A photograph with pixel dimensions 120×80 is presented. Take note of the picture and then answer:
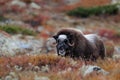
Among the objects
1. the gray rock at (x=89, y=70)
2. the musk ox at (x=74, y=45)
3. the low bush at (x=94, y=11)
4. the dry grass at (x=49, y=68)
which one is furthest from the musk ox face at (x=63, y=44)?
the low bush at (x=94, y=11)

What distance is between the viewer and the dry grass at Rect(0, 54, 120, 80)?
8992mm

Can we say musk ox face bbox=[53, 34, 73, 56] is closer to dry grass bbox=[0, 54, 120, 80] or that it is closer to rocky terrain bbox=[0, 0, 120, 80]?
rocky terrain bbox=[0, 0, 120, 80]

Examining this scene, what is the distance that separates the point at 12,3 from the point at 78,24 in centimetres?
670

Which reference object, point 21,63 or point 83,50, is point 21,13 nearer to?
point 83,50

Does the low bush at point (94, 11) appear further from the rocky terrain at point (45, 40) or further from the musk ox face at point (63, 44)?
the musk ox face at point (63, 44)

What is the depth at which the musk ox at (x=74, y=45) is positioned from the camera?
40.2 ft

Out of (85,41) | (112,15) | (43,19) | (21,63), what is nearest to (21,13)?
(43,19)

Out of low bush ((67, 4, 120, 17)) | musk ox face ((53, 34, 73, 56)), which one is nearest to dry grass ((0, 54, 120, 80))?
musk ox face ((53, 34, 73, 56))

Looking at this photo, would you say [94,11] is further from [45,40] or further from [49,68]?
[49,68]

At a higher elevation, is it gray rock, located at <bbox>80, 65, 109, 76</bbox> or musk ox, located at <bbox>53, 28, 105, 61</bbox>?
gray rock, located at <bbox>80, 65, 109, 76</bbox>

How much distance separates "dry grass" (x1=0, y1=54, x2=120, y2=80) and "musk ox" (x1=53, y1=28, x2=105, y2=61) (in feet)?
4.35

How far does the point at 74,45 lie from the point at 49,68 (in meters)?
2.48

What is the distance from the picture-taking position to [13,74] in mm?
9125

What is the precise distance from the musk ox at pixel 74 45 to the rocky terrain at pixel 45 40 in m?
0.47
